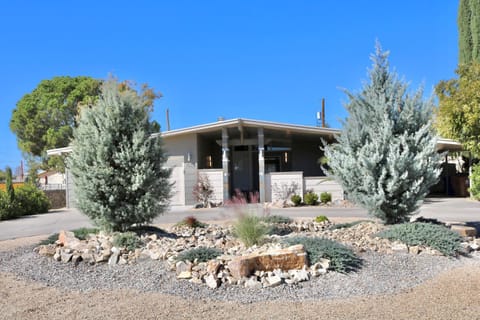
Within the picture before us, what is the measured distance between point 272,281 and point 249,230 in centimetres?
144

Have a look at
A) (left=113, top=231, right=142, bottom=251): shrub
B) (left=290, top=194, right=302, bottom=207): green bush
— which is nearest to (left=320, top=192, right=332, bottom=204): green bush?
(left=290, top=194, right=302, bottom=207): green bush

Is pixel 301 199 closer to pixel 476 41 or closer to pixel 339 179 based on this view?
pixel 339 179

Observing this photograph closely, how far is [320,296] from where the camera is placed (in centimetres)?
416

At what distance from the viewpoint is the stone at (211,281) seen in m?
4.39

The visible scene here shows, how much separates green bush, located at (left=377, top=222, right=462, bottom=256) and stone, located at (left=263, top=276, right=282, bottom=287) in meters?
2.58

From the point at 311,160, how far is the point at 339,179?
42.3 feet

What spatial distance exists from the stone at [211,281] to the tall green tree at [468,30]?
26.4 m

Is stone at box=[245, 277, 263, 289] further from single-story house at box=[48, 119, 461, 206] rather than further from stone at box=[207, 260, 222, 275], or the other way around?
single-story house at box=[48, 119, 461, 206]

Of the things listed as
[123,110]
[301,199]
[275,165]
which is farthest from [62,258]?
[275,165]

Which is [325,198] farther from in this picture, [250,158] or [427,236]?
[427,236]

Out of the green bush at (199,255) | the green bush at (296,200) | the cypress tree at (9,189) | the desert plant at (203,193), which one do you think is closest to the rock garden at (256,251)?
the green bush at (199,255)

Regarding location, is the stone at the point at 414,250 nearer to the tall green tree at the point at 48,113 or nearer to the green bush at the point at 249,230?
the green bush at the point at 249,230

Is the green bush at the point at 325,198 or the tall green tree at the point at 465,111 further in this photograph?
the green bush at the point at 325,198

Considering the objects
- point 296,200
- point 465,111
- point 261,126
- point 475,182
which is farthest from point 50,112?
point 475,182
